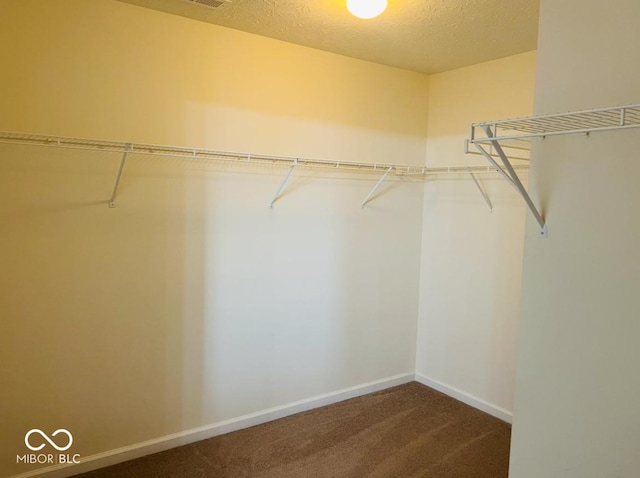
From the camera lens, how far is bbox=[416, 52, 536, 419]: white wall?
3.02m

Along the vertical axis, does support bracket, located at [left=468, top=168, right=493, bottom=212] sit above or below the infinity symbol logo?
above

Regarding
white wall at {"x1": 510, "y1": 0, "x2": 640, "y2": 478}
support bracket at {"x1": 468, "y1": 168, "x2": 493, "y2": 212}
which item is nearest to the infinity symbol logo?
white wall at {"x1": 510, "y1": 0, "x2": 640, "y2": 478}

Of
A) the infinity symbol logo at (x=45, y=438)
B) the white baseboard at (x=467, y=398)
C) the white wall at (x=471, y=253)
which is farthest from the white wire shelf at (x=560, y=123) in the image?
the infinity symbol logo at (x=45, y=438)

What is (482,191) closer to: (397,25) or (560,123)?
(397,25)

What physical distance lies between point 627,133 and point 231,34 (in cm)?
209

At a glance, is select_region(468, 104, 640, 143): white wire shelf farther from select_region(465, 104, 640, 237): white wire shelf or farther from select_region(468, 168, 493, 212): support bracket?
select_region(468, 168, 493, 212): support bracket

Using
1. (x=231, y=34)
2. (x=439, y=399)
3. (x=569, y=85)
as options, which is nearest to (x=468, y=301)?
(x=439, y=399)

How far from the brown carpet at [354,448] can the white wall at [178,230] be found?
0.57 feet

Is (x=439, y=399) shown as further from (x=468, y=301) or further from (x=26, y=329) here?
(x=26, y=329)

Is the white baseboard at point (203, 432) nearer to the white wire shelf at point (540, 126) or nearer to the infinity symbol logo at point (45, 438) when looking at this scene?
the infinity symbol logo at point (45, 438)

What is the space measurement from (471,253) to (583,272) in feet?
6.06

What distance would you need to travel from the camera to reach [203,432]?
273 centimetres

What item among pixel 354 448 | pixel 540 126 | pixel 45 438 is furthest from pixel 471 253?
pixel 45 438

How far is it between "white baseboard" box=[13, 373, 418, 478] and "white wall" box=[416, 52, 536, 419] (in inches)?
20.4
